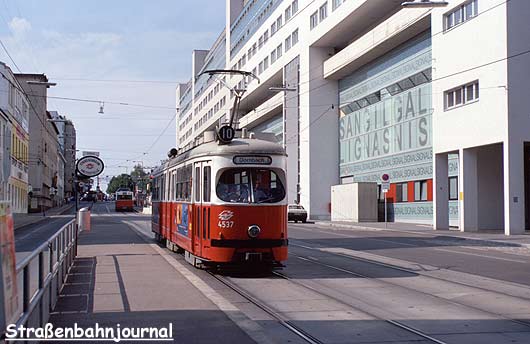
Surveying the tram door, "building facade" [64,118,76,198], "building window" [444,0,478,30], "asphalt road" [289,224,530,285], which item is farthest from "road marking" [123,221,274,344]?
"building facade" [64,118,76,198]

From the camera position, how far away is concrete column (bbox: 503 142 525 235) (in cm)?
2967

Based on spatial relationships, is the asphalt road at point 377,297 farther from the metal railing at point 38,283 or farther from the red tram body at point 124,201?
the red tram body at point 124,201

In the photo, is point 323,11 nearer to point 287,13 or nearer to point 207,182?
point 287,13

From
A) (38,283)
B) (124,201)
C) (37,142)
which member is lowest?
(38,283)

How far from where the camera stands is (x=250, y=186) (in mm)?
14297

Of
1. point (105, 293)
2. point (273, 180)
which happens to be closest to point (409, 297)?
point (273, 180)

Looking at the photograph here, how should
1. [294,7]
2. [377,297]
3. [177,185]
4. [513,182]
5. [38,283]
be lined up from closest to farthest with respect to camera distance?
1. [38,283]
2. [377,297]
3. [177,185]
4. [513,182]
5. [294,7]

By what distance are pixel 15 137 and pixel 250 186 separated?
175 ft

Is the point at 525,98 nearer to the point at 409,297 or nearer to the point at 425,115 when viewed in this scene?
the point at 425,115

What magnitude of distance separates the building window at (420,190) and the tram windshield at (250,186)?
29.1 m

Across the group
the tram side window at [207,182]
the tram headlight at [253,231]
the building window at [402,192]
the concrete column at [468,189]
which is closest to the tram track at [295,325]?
the tram headlight at [253,231]

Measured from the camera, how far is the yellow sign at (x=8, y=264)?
16.8 ft

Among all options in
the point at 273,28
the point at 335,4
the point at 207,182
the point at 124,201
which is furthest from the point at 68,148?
the point at 207,182

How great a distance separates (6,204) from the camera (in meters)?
5.54
